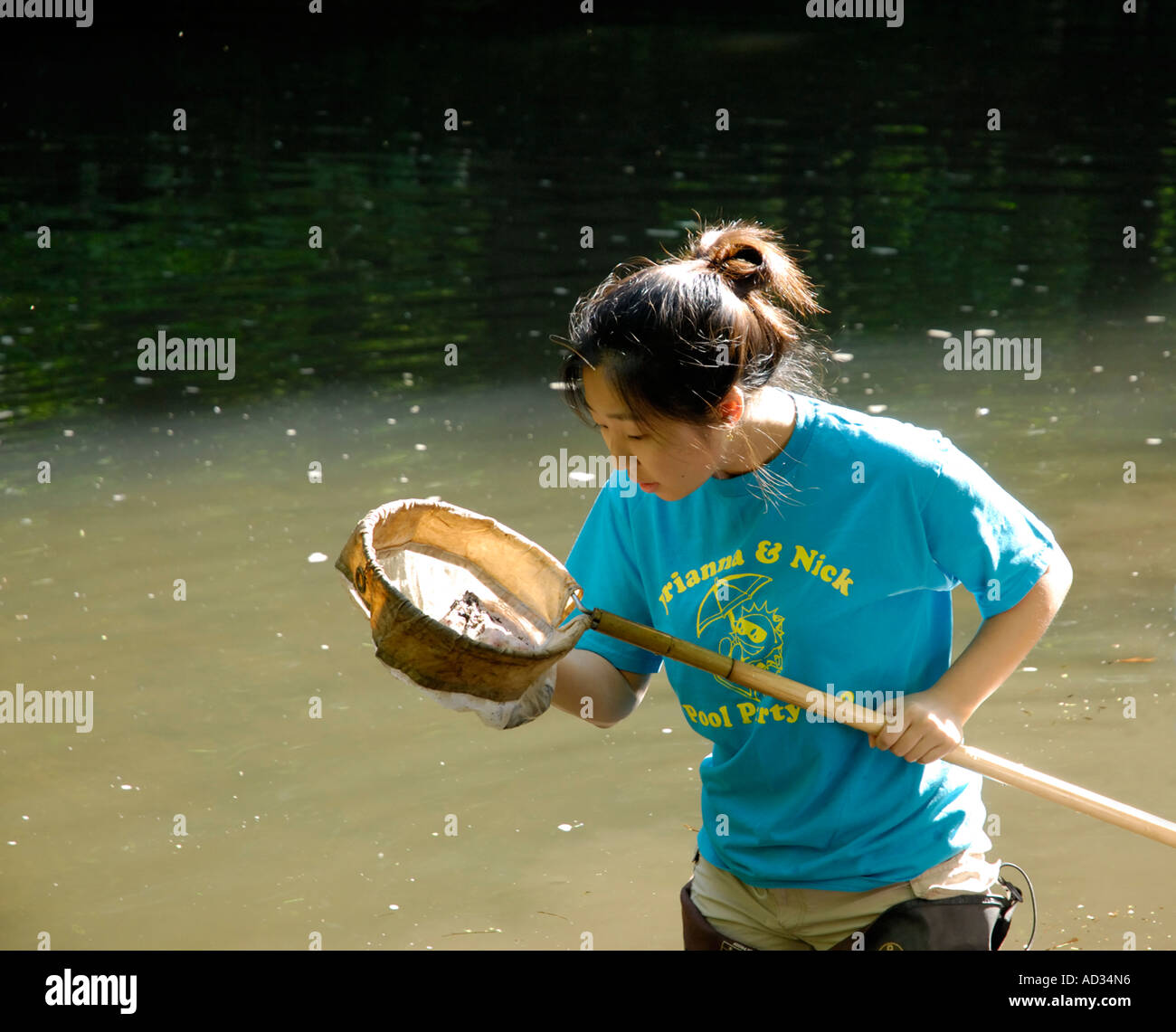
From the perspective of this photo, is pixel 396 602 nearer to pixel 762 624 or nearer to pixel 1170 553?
pixel 762 624

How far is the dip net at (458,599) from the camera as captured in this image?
1924 mm

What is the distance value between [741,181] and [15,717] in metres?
9.60

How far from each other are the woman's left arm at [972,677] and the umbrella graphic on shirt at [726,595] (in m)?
0.27

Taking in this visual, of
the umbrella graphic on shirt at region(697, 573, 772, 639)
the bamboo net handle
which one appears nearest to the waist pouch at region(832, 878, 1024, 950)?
the bamboo net handle

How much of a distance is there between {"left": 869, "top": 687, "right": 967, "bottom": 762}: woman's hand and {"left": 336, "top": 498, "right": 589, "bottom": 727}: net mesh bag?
458mm

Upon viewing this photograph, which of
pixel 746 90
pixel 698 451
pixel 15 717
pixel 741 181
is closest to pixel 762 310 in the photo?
pixel 698 451

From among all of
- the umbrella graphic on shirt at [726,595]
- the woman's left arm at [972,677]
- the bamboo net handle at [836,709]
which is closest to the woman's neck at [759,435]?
the umbrella graphic on shirt at [726,595]

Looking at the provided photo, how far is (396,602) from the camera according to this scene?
1.91m

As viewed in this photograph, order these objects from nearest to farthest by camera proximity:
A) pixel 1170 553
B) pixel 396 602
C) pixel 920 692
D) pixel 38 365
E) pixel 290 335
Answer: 1. pixel 396 602
2. pixel 920 692
3. pixel 1170 553
4. pixel 38 365
5. pixel 290 335

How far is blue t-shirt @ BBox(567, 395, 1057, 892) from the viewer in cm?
198

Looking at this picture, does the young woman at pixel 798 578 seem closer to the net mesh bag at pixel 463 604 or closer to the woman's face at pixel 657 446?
the woman's face at pixel 657 446

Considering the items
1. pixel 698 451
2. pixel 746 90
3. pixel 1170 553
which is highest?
pixel 746 90

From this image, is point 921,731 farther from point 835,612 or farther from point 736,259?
point 736,259

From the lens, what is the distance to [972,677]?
2029 mm
